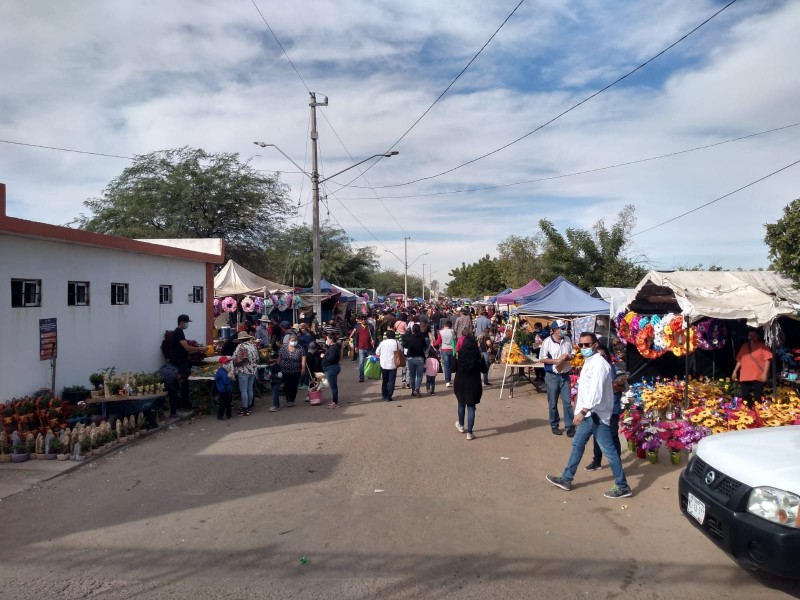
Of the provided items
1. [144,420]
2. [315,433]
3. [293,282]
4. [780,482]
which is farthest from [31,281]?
[293,282]

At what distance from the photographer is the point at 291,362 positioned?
38.1ft

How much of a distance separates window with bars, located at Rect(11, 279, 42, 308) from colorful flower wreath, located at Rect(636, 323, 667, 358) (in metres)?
10.5

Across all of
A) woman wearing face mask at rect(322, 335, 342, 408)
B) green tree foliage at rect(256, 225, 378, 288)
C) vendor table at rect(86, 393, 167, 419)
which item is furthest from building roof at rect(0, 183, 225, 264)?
green tree foliage at rect(256, 225, 378, 288)

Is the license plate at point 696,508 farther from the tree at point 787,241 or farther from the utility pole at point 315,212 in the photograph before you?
the utility pole at point 315,212

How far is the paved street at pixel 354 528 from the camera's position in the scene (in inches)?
167

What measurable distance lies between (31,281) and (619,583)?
9372mm

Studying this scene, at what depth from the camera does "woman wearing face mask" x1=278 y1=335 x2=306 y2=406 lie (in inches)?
457

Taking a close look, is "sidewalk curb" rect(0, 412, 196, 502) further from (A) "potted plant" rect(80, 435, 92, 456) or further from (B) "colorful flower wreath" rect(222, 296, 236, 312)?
(B) "colorful flower wreath" rect(222, 296, 236, 312)

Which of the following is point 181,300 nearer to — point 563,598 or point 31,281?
point 31,281

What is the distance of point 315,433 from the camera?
362 inches

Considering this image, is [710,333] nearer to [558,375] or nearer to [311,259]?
[558,375]

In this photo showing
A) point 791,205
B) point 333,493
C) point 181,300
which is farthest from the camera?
point 181,300

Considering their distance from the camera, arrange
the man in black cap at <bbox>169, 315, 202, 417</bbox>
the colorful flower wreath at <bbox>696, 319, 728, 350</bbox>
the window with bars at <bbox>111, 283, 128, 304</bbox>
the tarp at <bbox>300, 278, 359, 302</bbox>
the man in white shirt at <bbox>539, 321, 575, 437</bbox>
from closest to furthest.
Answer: the man in white shirt at <bbox>539, 321, 575, 437</bbox> < the colorful flower wreath at <bbox>696, 319, 728, 350</bbox> < the man in black cap at <bbox>169, 315, 202, 417</bbox> < the window with bars at <bbox>111, 283, 128, 304</bbox> < the tarp at <bbox>300, 278, 359, 302</bbox>

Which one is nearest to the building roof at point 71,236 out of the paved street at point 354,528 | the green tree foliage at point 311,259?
the paved street at point 354,528
